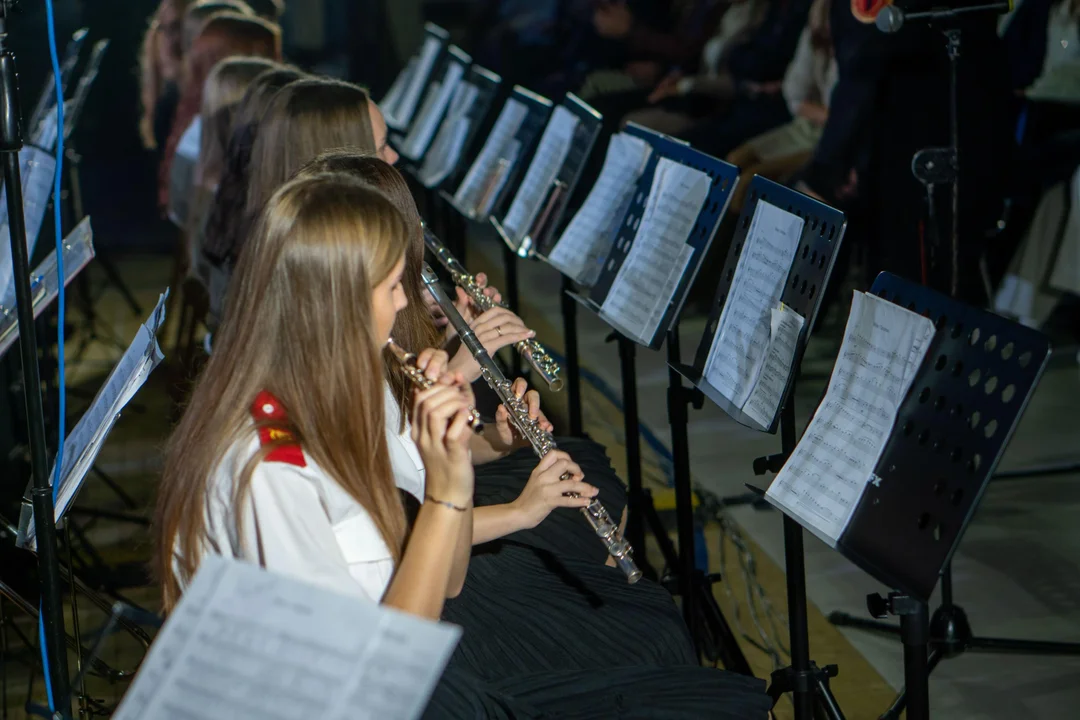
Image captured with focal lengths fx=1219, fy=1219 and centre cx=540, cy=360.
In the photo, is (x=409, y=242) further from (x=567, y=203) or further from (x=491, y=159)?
(x=491, y=159)

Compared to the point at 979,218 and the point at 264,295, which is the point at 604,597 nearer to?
the point at 264,295

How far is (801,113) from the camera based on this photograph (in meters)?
5.02

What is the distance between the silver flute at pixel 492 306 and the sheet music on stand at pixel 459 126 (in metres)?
1.97

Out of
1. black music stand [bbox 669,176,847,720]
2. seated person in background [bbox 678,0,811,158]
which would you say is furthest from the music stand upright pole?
seated person in background [bbox 678,0,811,158]

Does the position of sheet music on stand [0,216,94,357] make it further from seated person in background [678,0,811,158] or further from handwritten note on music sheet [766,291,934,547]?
seated person in background [678,0,811,158]

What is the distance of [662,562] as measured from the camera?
9.93 ft

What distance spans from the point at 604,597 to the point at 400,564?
58cm

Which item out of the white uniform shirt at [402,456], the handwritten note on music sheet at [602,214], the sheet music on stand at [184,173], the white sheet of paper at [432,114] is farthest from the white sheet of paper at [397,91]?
the white uniform shirt at [402,456]

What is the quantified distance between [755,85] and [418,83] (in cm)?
158

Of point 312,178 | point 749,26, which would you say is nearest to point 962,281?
point 749,26

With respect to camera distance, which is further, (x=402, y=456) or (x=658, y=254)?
(x=658, y=254)

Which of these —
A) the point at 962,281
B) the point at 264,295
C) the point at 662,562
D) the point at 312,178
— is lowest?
the point at 662,562

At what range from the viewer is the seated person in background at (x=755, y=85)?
523 centimetres

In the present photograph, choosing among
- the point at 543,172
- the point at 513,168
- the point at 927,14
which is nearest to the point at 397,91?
the point at 513,168
